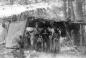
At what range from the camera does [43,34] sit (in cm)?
284

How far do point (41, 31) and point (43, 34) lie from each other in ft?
0.21

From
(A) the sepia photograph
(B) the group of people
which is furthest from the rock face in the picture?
(B) the group of people

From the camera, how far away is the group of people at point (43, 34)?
2.82 m

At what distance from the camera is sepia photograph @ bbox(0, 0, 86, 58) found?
2.73 meters

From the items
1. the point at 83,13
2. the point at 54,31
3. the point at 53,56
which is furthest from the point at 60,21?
the point at 53,56

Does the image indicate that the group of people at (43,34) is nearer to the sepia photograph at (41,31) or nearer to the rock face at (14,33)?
the sepia photograph at (41,31)

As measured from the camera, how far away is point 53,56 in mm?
2812

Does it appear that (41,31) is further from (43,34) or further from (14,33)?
(14,33)

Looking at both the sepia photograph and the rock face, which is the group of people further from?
the rock face

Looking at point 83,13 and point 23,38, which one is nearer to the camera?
point 83,13

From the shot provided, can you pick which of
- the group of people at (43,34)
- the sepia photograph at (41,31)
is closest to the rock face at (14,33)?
the sepia photograph at (41,31)

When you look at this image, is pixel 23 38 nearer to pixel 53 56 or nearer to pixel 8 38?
pixel 8 38

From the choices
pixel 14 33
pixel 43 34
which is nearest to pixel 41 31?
pixel 43 34

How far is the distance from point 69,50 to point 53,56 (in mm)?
299
